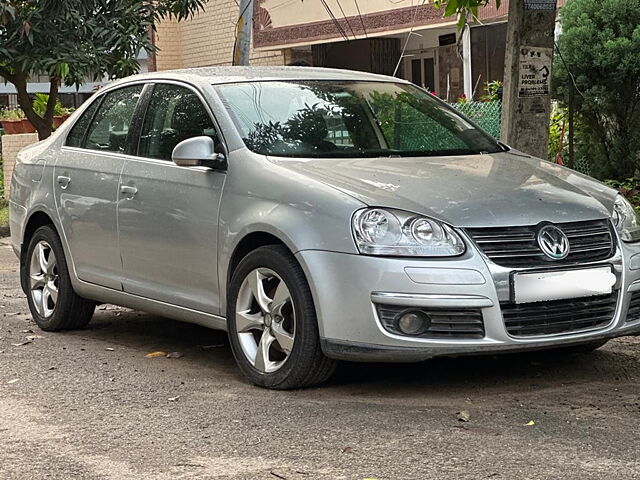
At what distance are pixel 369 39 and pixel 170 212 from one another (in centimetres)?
1675

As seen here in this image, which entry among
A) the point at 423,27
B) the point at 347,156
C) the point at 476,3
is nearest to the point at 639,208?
the point at 476,3

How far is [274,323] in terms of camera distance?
6.04 meters


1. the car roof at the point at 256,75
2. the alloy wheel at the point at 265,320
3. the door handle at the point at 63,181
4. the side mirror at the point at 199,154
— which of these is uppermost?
A: the car roof at the point at 256,75

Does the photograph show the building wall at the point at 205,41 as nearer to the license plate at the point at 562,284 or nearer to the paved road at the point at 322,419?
the paved road at the point at 322,419

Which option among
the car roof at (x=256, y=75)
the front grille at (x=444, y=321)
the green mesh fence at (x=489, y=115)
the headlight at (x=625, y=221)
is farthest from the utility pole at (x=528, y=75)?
the green mesh fence at (x=489, y=115)

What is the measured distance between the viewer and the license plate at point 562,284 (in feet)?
18.3

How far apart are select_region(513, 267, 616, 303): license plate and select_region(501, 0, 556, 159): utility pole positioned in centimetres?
286

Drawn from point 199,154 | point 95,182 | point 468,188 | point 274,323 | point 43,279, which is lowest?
point 43,279

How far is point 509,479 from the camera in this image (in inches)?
177

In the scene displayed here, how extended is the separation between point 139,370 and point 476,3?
3.53 m

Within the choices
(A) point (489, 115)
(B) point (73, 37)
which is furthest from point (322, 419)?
(B) point (73, 37)

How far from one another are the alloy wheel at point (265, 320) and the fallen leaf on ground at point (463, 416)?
0.89 metres

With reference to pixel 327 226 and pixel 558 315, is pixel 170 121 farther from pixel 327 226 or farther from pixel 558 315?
pixel 558 315

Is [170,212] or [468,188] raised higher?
[468,188]
